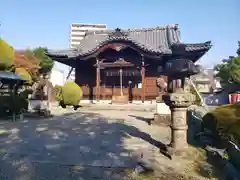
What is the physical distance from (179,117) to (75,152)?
7.90ft

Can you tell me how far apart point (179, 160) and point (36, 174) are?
268 centimetres

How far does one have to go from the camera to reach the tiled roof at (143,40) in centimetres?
1703

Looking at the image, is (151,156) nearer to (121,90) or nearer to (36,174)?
(36,174)

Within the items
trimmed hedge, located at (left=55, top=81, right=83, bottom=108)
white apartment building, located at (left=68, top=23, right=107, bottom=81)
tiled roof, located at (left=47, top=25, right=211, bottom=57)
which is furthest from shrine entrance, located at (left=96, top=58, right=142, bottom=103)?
white apartment building, located at (left=68, top=23, right=107, bottom=81)

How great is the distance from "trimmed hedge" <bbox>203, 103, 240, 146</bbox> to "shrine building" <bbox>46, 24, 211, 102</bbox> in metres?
11.2

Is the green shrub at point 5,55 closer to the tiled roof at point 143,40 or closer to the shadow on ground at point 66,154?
the shadow on ground at point 66,154

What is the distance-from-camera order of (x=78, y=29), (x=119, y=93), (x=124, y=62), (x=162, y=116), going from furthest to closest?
1. (x=78, y=29)
2. (x=119, y=93)
3. (x=124, y=62)
4. (x=162, y=116)

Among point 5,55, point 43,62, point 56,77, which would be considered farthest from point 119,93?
point 56,77

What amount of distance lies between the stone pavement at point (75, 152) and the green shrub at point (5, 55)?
498 centimetres

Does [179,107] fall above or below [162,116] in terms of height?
above

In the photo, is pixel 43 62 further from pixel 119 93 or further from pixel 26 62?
pixel 119 93

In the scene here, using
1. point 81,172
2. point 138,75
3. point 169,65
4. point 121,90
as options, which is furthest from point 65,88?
point 81,172

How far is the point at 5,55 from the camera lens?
35.1ft

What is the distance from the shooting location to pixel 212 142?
17.4 feet
